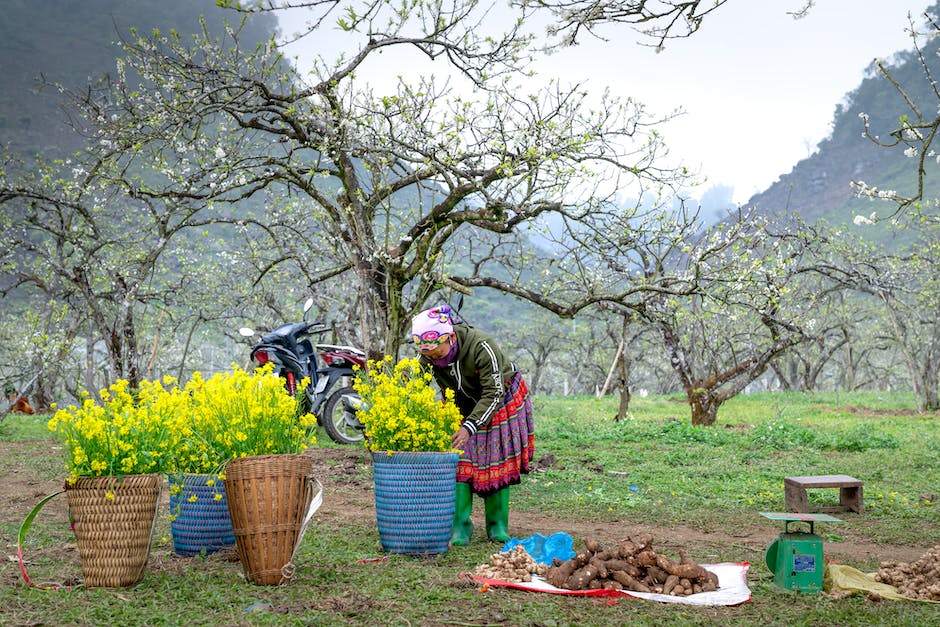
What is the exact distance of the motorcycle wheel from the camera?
11.0 meters

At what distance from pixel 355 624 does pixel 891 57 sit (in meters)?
79.9

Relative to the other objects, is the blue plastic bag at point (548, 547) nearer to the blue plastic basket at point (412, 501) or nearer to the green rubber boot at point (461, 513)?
the blue plastic basket at point (412, 501)

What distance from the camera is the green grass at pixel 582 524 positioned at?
3.91 m

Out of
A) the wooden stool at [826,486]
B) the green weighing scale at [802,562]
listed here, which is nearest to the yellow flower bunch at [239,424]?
the green weighing scale at [802,562]

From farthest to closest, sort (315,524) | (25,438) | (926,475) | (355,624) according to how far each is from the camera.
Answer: (25,438) → (926,475) → (315,524) → (355,624)

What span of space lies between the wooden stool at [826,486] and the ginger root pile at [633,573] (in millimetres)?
2661

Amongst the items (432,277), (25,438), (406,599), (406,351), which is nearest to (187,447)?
(406,599)

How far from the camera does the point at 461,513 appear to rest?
5824 millimetres

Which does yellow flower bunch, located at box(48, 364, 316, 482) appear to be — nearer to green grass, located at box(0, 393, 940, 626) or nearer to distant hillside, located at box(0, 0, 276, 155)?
green grass, located at box(0, 393, 940, 626)

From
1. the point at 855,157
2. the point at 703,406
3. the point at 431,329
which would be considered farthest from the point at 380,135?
the point at 855,157

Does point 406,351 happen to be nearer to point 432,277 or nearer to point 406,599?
point 432,277

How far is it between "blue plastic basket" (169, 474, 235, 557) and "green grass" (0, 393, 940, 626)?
5.2 inches

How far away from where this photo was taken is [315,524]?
6.29 metres

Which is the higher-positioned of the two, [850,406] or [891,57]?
[891,57]
